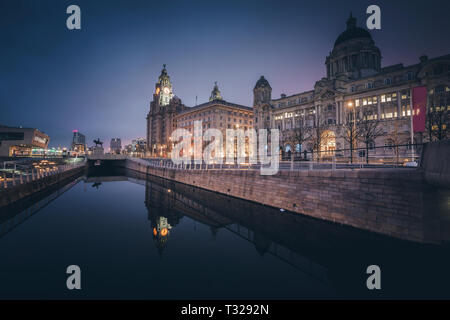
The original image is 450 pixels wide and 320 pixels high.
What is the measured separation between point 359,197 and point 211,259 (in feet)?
31.4

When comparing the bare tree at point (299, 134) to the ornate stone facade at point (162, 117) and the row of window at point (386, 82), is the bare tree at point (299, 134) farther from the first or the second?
the ornate stone facade at point (162, 117)

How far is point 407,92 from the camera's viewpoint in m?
46.8

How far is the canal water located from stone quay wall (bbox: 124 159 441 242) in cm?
69

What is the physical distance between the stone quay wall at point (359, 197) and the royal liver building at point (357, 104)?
21068 mm

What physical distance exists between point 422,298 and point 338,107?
58.8 metres

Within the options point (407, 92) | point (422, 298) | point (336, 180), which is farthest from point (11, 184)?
point (407, 92)

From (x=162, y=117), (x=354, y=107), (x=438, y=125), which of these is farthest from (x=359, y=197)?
(x=162, y=117)

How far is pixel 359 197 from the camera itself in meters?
11.9

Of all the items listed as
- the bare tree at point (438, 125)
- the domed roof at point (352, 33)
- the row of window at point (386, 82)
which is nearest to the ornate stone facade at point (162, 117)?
the domed roof at point (352, 33)

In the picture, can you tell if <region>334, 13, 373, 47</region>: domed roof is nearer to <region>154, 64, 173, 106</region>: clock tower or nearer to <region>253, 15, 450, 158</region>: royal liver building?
<region>253, 15, 450, 158</region>: royal liver building

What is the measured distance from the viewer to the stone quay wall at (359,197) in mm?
9836

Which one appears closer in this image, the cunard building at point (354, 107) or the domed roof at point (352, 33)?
the cunard building at point (354, 107)

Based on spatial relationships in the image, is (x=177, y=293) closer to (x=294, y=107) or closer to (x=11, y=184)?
(x=11, y=184)

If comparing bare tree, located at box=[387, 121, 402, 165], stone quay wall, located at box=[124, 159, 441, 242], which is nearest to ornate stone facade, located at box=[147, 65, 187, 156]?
bare tree, located at box=[387, 121, 402, 165]
